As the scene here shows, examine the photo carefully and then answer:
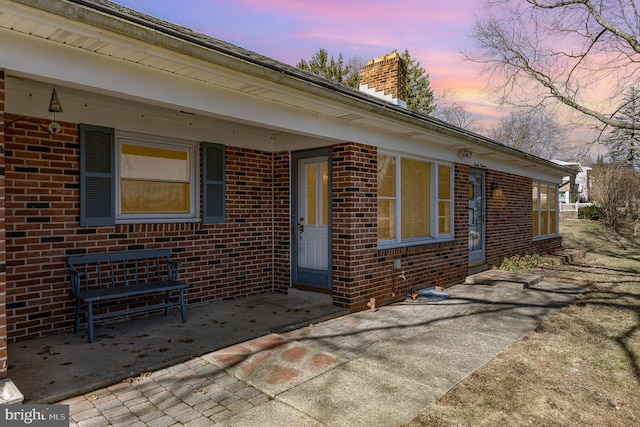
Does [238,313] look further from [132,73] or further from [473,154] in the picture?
[473,154]

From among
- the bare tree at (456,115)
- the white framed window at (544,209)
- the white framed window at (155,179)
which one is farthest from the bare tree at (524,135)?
the white framed window at (155,179)

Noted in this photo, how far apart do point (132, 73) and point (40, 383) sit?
106 inches

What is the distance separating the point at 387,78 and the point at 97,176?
7.56m

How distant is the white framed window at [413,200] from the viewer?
679cm

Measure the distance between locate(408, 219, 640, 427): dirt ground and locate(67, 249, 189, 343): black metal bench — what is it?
330 centimetres

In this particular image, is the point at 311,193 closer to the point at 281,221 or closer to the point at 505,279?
the point at 281,221

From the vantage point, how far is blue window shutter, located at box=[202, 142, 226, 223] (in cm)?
592

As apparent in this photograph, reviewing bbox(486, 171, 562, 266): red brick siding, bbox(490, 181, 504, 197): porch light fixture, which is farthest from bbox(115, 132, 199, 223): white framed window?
bbox(490, 181, 504, 197): porch light fixture

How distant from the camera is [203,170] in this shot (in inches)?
233

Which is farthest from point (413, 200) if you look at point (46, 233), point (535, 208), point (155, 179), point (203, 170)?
point (535, 208)

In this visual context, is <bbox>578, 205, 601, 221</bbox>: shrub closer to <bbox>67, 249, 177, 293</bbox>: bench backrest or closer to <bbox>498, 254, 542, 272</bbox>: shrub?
<bbox>498, 254, 542, 272</bbox>: shrub

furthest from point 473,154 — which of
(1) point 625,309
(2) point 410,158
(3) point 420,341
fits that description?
(3) point 420,341

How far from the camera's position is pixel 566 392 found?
352 centimetres

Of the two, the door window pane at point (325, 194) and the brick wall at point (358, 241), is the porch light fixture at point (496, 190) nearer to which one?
the brick wall at point (358, 241)
